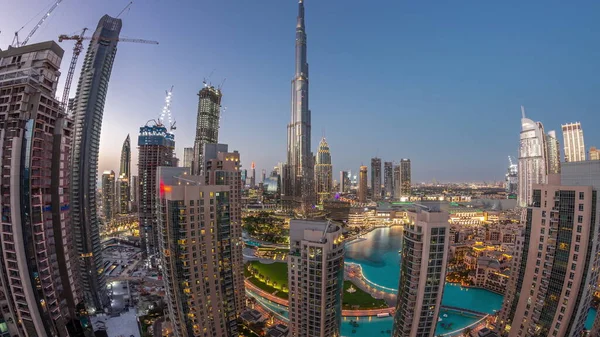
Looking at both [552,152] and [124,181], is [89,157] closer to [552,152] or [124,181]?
[124,181]

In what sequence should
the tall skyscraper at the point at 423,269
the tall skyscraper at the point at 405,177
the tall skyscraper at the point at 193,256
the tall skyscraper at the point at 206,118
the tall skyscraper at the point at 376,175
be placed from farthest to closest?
the tall skyscraper at the point at 376,175, the tall skyscraper at the point at 405,177, the tall skyscraper at the point at 206,118, the tall skyscraper at the point at 193,256, the tall skyscraper at the point at 423,269

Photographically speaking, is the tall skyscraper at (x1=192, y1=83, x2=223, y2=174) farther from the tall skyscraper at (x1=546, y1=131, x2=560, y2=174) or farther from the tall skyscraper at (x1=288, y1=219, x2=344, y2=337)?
the tall skyscraper at (x1=546, y1=131, x2=560, y2=174)

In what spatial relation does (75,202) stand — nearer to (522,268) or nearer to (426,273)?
(426,273)

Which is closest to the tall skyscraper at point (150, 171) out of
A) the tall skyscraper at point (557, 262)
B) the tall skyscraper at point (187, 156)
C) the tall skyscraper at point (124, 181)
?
the tall skyscraper at point (124, 181)

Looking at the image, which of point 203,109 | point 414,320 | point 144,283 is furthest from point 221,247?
point 203,109

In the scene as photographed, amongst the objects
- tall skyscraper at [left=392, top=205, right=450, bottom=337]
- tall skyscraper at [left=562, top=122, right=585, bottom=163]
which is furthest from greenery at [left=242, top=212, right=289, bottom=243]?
tall skyscraper at [left=562, top=122, right=585, bottom=163]

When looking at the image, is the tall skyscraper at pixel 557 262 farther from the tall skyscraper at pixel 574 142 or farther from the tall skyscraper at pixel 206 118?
the tall skyscraper at pixel 206 118

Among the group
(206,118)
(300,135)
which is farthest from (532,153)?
(206,118)
